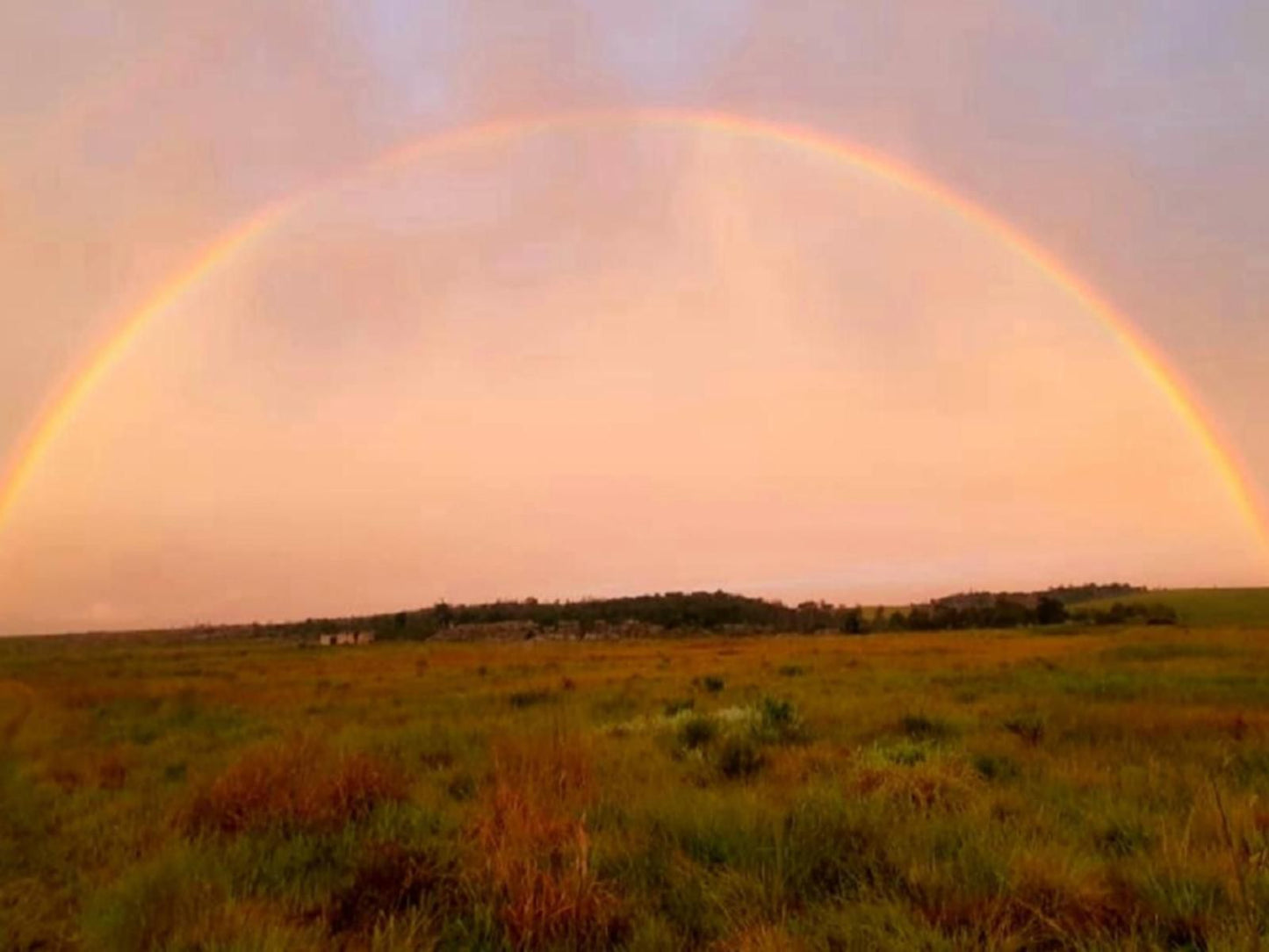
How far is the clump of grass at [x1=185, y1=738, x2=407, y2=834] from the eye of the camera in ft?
29.0

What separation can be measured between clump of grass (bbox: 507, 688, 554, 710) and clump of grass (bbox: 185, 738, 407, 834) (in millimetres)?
12820

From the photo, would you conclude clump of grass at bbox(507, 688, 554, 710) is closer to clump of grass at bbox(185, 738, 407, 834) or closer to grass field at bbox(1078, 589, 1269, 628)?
clump of grass at bbox(185, 738, 407, 834)

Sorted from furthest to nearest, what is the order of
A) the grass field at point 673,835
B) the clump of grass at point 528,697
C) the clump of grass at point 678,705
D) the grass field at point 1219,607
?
the grass field at point 1219,607 → the clump of grass at point 528,697 → the clump of grass at point 678,705 → the grass field at point 673,835

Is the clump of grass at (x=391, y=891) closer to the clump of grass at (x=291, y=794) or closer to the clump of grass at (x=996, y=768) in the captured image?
the clump of grass at (x=291, y=794)

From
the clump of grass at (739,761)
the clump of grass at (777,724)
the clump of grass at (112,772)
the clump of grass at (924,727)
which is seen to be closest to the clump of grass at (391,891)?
the clump of grass at (739,761)

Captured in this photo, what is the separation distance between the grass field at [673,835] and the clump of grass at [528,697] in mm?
5973

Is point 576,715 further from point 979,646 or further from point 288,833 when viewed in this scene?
point 979,646

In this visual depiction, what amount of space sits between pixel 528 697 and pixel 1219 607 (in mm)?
126421

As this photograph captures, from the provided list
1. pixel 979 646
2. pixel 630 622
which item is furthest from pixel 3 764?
pixel 630 622

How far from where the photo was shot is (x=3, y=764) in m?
16.1

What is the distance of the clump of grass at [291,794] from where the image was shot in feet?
29.0

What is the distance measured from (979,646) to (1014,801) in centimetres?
4597

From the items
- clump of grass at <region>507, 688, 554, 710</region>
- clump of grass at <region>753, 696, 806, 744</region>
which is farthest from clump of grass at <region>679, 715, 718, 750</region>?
clump of grass at <region>507, 688, 554, 710</region>

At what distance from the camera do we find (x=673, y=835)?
305 inches
